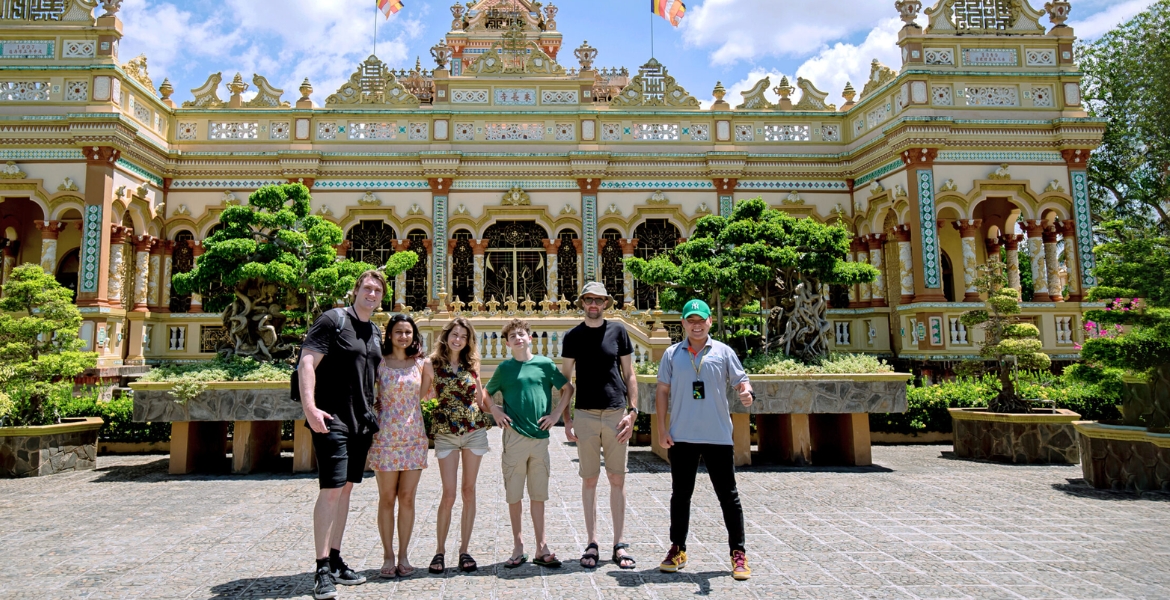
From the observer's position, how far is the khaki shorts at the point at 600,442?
16.6 ft

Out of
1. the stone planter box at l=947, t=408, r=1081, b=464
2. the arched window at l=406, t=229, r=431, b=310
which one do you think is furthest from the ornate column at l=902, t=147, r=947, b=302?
the arched window at l=406, t=229, r=431, b=310

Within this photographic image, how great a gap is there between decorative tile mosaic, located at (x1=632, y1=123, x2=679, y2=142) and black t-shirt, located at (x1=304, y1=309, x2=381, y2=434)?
14670mm

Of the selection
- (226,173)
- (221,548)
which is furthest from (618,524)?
(226,173)

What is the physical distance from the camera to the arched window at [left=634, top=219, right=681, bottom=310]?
1817 centimetres

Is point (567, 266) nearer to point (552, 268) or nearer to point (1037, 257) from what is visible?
point (552, 268)

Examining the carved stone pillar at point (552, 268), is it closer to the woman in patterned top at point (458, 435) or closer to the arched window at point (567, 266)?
the arched window at point (567, 266)

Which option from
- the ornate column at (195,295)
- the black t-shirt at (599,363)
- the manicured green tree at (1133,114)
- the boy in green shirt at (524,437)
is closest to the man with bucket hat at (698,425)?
the black t-shirt at (599,363)

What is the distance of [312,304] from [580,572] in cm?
755

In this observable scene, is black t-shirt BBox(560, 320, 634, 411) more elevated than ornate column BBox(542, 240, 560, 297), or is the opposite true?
ornate column BBox(542, 240, 560, 297)

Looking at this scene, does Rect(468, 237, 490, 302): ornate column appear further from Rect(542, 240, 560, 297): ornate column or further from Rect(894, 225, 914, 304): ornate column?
Rect(894, 225, 914, 304): ornate column

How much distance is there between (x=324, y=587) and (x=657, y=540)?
256 centimetres

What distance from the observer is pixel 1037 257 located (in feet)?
54.6

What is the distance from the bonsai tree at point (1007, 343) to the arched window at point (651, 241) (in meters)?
8.28

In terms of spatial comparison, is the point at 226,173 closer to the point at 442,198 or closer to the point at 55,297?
the point at 442,198
